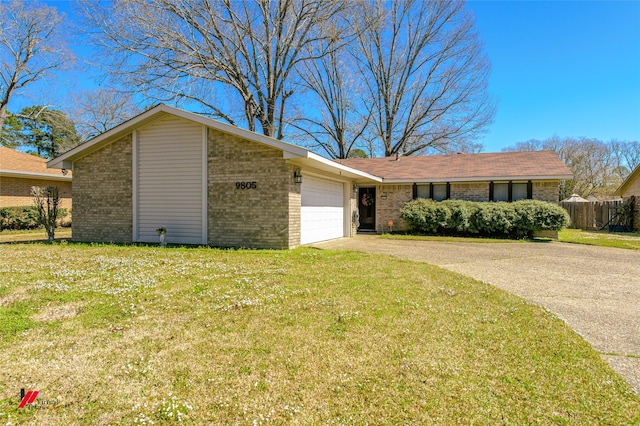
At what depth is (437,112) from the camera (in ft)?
88.8

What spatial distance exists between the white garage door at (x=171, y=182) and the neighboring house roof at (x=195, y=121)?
438 mm

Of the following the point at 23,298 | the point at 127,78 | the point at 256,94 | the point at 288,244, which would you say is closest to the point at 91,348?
the point at 23,298

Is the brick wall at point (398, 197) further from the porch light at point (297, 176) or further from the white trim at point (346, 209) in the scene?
the porch light at point (297, 176)

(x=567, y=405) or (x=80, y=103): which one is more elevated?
(x=80, y=103)

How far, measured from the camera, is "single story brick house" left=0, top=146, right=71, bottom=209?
54.2 ft

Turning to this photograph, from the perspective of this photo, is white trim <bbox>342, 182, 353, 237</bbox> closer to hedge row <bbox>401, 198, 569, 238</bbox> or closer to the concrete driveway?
hedge row <bbox>401, 198, 569, 238</bbox>

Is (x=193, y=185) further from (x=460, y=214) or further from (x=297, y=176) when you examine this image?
(x=460, y=214)

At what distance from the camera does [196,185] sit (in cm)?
1060

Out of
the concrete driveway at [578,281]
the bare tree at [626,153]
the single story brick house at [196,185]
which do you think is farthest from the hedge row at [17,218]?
the bare tree at [626,153]

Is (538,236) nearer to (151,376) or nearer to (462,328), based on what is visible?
(462,328)

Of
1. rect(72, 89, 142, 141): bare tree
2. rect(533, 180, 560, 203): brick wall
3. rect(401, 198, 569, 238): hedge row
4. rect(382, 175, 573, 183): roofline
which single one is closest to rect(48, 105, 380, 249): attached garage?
rect(401, 198, 569, 238): hedge row

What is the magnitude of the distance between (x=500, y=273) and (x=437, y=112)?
2267 cm

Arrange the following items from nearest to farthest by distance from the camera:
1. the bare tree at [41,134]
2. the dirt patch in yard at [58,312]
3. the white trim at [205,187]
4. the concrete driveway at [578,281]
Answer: the concrete driveway at [578,281]
the dirt patch in yard at [58,312]
the white trim at [205,187]
the bare tree at [41,134]

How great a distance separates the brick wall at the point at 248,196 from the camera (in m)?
9.69
